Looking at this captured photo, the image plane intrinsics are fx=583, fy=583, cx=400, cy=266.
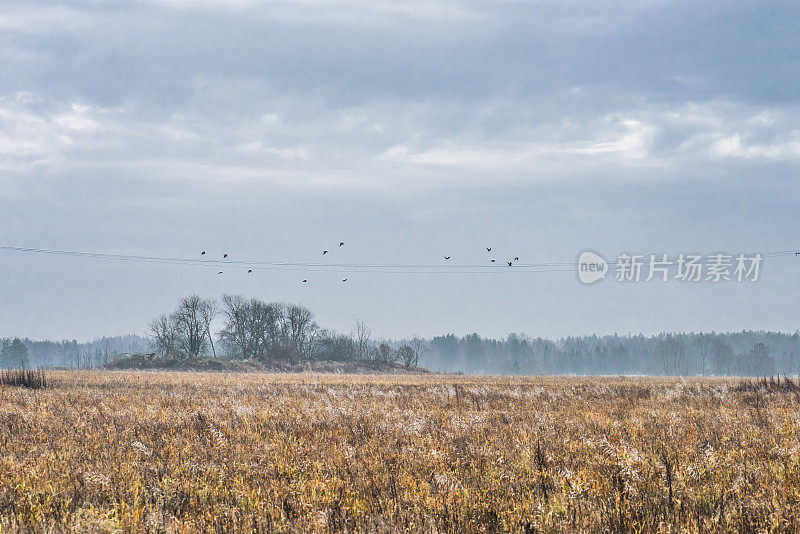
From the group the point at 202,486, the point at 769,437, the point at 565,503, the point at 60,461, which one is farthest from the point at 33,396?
the point at 769,437

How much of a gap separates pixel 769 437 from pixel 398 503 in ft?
25.5

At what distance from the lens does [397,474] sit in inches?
283

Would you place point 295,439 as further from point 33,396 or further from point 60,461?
point 33,396

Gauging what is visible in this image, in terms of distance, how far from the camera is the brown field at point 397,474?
5.30 metres

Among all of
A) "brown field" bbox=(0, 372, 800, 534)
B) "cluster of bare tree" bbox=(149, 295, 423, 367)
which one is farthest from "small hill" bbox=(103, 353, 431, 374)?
"brown field" bbox=(0, 372, 800, 534)

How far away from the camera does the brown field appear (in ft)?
17.4

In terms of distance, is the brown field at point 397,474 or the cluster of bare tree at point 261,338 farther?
the cluster of bare tree at point 261,338

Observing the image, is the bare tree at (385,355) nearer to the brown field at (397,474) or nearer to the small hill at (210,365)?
the small hill at (210,365)

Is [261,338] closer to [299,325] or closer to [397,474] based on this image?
[299,325]

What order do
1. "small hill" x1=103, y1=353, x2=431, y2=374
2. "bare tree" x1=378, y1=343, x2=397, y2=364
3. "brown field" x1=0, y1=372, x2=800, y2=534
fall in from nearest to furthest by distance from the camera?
"brown field" x1=0, y1=372, x2=800, y2=534 → "small hill" x1=103, y1=353, x2=431, y2=374 → "bare tree" x1=378, y1=343, x2=397, y2=364

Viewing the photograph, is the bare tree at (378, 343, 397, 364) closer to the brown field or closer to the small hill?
the small hill

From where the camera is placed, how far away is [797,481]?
6719mm

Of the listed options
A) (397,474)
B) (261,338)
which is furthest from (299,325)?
(397,474)

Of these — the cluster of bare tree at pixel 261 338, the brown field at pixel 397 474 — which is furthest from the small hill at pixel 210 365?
the brown field at pixel 397 474
